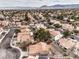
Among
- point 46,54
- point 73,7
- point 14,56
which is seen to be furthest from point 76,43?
point 73,7

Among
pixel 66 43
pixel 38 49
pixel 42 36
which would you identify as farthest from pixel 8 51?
pixel 66 43

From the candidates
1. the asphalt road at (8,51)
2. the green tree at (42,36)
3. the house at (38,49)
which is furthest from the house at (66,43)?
the asphalt road at (8,51)

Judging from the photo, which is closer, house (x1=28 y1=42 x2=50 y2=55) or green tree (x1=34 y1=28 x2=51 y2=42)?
house (x1=28 y1=42 x2=50 y2=55)

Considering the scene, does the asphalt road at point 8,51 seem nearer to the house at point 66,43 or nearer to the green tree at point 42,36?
the green tree at point 42,36

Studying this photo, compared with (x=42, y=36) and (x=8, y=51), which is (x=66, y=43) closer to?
(x=42, y=36)

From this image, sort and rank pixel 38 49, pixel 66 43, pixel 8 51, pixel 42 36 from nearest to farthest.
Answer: pixel 38 49 → pixel 8 51 → pixel 66 43 → pixel 42 36

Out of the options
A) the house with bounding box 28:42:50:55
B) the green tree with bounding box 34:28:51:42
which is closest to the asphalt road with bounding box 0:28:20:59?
the house with bounding box 28:42:50:55

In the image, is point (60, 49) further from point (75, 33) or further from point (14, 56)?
point (75, 33)

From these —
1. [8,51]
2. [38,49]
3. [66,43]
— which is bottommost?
[8,51]

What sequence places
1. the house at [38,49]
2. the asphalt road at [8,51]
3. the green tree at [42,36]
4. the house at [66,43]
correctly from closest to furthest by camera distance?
the house at [38,49] → the asphalt road at [8,51] → the house at [66,43] → the green tree at [42,36]

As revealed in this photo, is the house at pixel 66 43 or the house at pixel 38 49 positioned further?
the house at pixel 66 43

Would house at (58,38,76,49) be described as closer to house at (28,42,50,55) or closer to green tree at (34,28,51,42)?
green tree at (34,28,51,42)

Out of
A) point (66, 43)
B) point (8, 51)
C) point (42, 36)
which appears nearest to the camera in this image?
point (8, 51)
